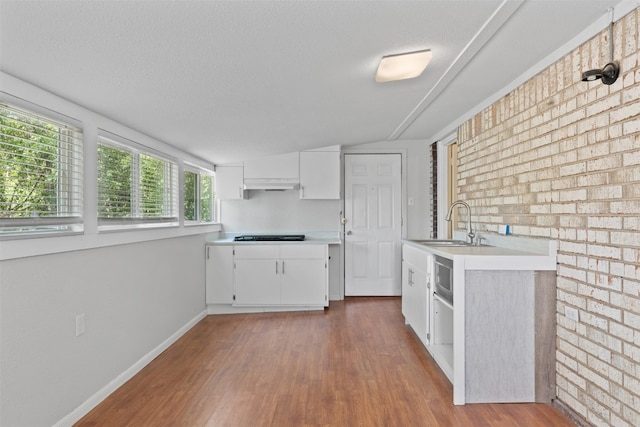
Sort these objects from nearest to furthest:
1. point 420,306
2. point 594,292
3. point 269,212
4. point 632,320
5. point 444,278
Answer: point 632,320, point 594,292, point 444,278, point 420,306, point 269,212

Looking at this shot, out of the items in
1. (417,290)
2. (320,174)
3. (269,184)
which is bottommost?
(417,290)

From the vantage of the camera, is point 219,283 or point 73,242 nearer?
point 73,242

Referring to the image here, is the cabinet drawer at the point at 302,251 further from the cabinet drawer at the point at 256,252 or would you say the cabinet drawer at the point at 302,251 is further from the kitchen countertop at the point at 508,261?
the kitchen countertop at the point at 508,261

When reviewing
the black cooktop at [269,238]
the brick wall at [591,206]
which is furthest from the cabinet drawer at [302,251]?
the brick wall at [591,206]

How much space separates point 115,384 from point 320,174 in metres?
3.23

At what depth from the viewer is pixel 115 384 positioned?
2.64 meters

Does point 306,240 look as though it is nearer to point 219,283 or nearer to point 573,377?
point 219,283

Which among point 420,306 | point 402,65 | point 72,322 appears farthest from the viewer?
point 420,306

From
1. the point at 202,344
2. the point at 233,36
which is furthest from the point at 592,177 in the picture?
the point at 202,344

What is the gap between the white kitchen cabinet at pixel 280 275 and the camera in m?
4.64

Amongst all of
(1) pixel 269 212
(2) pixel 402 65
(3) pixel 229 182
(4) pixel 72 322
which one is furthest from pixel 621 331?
(3) pixel 229 182

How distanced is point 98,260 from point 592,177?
2.97 metres

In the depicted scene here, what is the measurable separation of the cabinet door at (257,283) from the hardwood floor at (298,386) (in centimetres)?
64

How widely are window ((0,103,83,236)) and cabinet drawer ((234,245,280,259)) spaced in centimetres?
239
